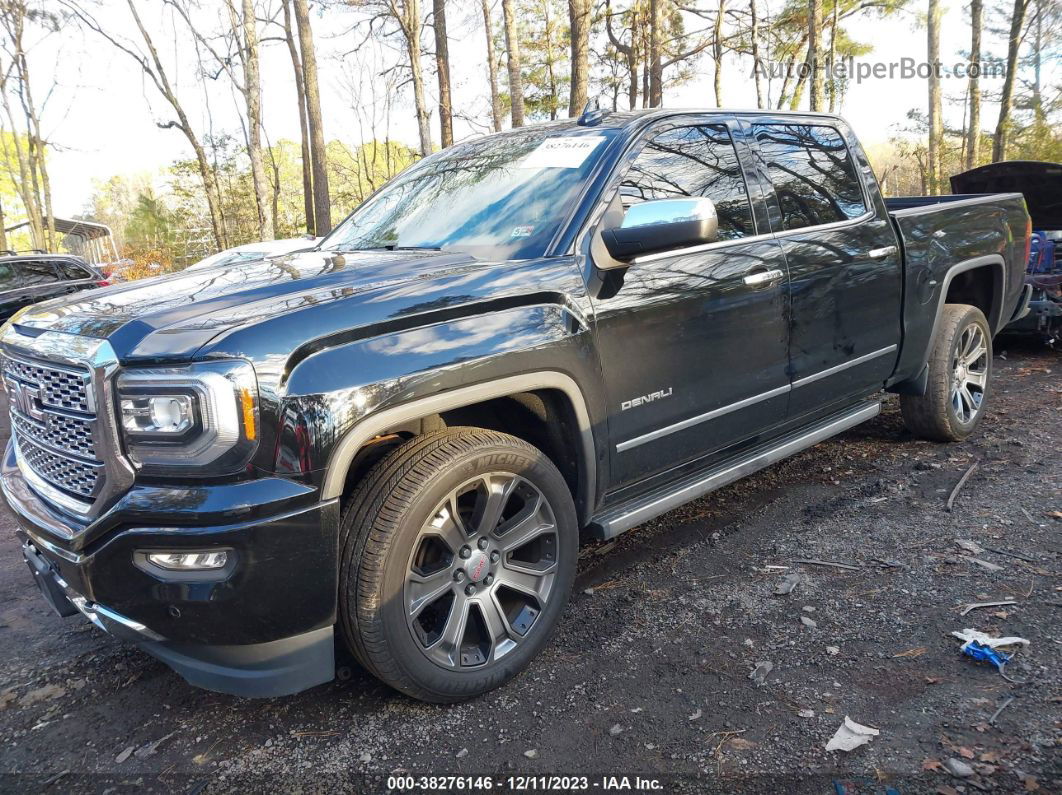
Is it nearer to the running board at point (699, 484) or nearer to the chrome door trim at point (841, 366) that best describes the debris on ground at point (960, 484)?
the running board at point (699, 484)

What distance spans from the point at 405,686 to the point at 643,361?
1.43 m

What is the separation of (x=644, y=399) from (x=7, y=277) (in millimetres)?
11287

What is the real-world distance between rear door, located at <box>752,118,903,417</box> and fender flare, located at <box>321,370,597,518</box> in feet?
4.46

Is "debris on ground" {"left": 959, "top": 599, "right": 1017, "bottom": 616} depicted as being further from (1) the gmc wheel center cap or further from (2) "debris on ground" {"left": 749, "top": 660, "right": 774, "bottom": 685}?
(1) the gmc wheel center cap

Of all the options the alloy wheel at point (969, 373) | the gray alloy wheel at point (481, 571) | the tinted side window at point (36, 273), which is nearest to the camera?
the gray alloy wheel at point (481, 571)

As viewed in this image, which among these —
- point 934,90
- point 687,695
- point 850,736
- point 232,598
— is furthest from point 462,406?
point 934,90

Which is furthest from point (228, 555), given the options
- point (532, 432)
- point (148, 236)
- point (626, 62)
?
point (148, 236)

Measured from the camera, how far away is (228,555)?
1.92 metres

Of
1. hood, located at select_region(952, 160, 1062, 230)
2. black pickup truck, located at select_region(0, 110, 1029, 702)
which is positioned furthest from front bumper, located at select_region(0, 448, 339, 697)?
hood, located at select_region(952, 160, 1062, 230)

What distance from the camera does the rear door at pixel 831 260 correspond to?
350 centimetres

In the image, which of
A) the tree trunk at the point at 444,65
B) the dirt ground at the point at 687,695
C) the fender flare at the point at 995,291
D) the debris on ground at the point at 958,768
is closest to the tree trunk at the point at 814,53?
the tree trunk at the point at 444,65

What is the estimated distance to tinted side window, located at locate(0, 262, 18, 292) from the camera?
1044 cm

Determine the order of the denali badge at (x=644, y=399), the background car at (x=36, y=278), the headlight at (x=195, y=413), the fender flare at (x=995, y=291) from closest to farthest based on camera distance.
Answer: the headlight at (x=195, y=413) → the denali badge at (x=644, y=399) → the fender flare at (x=995, y=291) → the background car at (x=36, y=278)

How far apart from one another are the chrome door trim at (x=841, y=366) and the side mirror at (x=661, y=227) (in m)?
1.24
